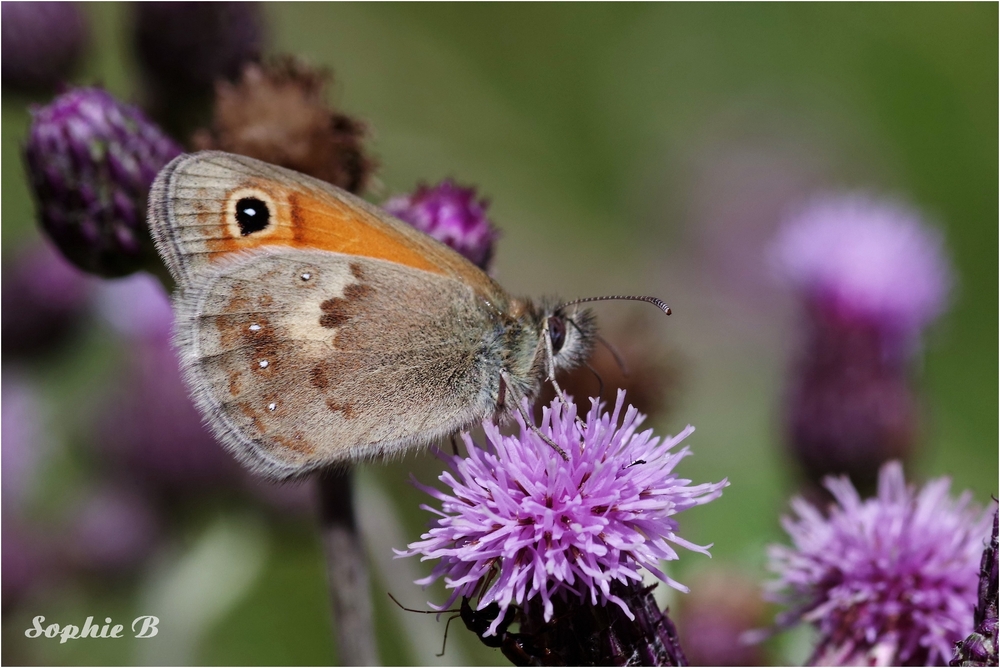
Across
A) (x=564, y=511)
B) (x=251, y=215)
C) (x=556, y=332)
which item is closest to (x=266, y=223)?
(x=251, y=215)

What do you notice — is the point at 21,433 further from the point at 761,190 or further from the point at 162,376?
the point at 761,190

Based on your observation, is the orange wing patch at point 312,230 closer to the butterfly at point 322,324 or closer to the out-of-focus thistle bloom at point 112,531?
the butterfly at point 322,324

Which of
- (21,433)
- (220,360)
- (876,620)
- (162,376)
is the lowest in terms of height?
(21,433)

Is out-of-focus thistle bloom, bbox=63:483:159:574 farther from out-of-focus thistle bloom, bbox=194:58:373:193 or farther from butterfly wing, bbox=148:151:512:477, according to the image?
butterfly wing, bbox=148:151:512:477

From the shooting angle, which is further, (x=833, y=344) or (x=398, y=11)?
(x=398, y=11)

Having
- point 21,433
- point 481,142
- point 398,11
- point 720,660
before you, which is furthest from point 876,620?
point 398,11

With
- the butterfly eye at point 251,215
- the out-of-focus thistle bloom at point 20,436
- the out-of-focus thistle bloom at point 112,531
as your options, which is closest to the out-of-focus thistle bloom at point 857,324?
the butterfly eye at point 251,215
